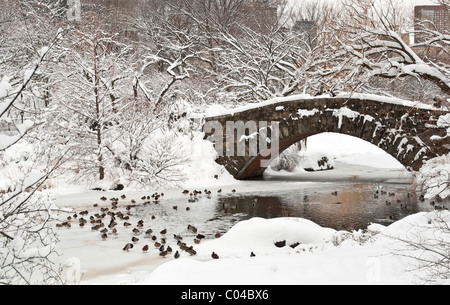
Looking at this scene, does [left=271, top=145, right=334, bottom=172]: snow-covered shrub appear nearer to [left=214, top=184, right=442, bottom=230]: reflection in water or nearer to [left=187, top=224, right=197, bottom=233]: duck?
[left=214, top=184, right=442, bottom=230]: reflection in water

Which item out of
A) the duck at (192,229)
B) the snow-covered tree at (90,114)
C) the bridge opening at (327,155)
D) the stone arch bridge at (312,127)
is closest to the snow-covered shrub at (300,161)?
the bridge opening at (327,155)

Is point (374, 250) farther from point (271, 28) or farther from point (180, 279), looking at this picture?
point (271, 28)

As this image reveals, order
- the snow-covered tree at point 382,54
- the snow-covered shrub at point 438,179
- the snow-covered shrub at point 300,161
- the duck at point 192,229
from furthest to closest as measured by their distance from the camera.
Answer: the snow-covered shrub at point 300,161
the snow-covered tree at point 382,54
the duck at point 192,229
the snow-covered shrub at point 438,179

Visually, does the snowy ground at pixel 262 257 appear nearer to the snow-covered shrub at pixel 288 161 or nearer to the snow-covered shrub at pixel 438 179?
the snow-covered shrub at pixel 438 179

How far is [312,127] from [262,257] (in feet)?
34.0

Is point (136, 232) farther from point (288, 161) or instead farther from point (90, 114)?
point (288, 161)

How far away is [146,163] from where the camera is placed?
14695 mm

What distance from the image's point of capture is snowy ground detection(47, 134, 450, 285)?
459cm

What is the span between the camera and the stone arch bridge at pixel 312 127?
14016 millimetres

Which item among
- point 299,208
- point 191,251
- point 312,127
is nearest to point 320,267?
point 191,251

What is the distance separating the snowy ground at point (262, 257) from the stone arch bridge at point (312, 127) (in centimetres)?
549

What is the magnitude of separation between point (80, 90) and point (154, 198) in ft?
13.2

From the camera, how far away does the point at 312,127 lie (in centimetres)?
1594

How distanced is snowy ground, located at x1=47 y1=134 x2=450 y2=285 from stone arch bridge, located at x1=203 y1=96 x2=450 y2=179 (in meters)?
5.49
